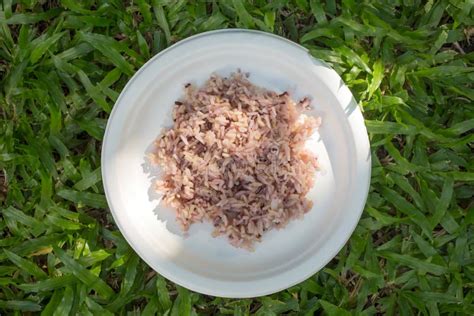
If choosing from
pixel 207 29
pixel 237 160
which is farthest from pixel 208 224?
pixel 207 29

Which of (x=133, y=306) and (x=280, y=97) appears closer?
(x=280, y=97)

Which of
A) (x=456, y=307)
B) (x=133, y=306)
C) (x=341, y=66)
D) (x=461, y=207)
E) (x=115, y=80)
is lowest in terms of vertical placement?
(x=133, y=306)

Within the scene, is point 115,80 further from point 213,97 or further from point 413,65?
point 413,65

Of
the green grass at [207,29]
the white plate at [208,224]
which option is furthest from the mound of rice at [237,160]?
the green grass at [207,29]

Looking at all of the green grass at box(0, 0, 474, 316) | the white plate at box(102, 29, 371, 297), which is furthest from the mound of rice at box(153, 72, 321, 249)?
the green grass at box(0, 0, 474, 316)

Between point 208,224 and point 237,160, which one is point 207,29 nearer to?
point 237,160

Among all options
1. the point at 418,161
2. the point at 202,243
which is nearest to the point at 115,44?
the point at 202,243
